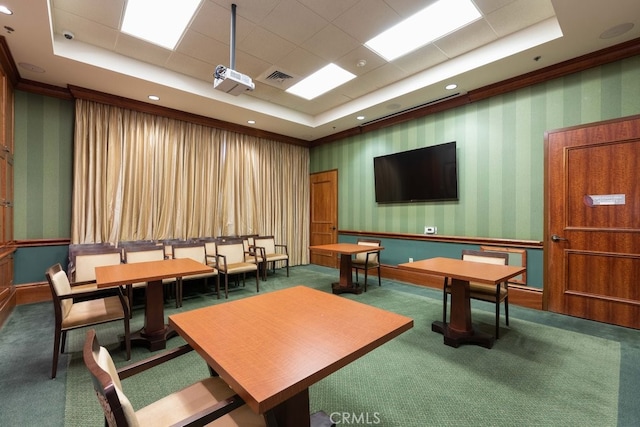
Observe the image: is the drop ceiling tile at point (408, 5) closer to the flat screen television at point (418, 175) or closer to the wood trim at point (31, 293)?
the flat screen television at point (418, 175)

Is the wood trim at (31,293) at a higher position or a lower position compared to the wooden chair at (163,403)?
lower

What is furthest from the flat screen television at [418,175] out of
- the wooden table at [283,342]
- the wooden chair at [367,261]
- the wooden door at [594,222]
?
the wooden table at [283,342]

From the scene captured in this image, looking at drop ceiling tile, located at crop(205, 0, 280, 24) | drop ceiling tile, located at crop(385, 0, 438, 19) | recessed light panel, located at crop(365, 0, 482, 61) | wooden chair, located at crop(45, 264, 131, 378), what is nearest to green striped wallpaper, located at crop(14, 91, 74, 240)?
wooden chair, located at crop(45, 264, 131, 378)

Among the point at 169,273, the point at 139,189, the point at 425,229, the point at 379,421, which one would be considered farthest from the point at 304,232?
the point at 379,421

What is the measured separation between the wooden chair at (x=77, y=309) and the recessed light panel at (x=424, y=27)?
3.63m

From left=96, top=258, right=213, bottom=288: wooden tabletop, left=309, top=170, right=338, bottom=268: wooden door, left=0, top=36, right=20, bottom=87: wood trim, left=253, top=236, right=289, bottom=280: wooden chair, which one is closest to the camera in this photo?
left=96, top=258, right=213, bottom=288: wooden tabletop

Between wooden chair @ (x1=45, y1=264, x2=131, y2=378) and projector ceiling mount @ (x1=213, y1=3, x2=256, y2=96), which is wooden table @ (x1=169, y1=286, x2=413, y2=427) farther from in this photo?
projector ceiling mount @ (x1=213, y1=3, x2=256, y2=96)

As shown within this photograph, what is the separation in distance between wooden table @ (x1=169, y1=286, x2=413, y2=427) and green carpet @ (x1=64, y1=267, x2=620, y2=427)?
729 millimetres

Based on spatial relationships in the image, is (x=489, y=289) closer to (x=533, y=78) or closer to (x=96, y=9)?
(x=533, y=78)

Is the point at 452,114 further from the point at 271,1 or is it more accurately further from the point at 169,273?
the point at 169,273

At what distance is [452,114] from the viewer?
4.50 metres

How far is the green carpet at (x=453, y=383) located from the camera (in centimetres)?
173

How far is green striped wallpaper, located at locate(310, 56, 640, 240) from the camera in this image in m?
3.23

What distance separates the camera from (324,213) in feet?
21.9
